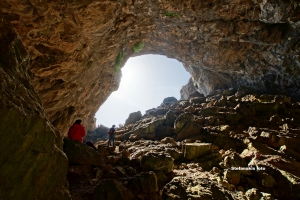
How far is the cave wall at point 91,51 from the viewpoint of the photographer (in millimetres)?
3871

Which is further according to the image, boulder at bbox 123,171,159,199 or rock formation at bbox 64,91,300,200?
rock formation at bbox 64,91,300,200

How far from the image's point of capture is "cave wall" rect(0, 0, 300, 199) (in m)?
3.87

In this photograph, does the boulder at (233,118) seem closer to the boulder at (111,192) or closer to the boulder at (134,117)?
the boulder at (111,192)

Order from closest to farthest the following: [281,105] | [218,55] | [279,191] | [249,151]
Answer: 1. [279,191]
2. [249,151]
3. [281,105]
4. [218,55]

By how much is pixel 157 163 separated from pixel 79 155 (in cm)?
324

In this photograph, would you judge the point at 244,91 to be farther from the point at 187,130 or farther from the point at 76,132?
the point at 76,132

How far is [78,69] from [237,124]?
46.6 feet

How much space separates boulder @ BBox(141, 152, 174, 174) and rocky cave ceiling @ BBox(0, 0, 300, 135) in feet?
19.0

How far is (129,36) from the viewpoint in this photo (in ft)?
49.0

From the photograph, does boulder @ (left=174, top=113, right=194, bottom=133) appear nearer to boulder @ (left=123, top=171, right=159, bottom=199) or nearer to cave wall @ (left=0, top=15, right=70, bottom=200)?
boulder @ (left=123, top=171, right=159, bottom=199)

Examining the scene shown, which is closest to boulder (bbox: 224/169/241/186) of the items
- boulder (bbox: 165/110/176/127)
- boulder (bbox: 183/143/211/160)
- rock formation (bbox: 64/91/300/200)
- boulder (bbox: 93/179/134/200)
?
rock formation (bbox: 64/91/300/200)

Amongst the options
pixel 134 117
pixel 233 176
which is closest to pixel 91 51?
pixel 233 176

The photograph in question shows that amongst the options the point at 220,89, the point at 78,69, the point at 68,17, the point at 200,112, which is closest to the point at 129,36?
the point at 78,69

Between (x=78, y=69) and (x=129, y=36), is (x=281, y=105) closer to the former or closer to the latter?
(x=129, y=36)
